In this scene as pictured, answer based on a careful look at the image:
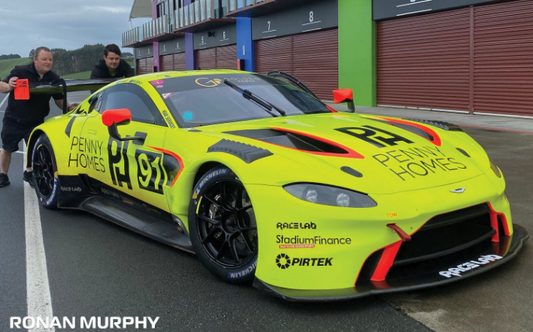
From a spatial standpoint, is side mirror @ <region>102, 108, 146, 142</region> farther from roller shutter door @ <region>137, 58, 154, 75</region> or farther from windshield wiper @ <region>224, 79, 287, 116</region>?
roller shutter door @ <region>137, 58, 154, 75</region>

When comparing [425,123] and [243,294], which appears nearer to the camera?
[243,294]

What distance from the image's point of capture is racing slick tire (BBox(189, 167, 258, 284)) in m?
3.20

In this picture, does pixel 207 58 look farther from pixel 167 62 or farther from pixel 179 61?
pixel 167 62

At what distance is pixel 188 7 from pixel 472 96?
Result: 915 inches

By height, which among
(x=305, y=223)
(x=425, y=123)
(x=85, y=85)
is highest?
(x=85, y=85)

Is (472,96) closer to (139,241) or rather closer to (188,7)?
(139,241)

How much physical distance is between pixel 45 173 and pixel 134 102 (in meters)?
1.80

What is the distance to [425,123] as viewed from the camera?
4.28 meters

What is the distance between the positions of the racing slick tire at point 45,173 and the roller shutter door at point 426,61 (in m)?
12.2

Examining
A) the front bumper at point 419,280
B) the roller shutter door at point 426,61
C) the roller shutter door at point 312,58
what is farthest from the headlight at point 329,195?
the roller shutter door at point 312,58

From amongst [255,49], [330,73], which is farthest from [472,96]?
[255,49]

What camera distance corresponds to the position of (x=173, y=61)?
40.3 meters

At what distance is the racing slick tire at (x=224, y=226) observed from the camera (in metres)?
3.20

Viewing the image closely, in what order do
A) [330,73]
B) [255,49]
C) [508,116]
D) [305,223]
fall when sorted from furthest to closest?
[255,49], [330,73], [508,116], [305,223]
